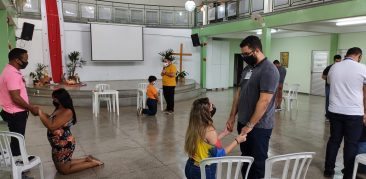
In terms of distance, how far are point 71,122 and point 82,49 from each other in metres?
9.63

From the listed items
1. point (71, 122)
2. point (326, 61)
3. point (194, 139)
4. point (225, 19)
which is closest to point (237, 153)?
point (194, 139)

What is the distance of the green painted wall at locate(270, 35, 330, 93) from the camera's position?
11538 mm

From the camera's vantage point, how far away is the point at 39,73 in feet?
35.8

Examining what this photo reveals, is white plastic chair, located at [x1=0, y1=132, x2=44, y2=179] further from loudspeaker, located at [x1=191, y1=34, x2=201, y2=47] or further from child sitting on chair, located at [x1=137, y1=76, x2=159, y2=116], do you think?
loudspeaker, located at [x1=191, y1=34, x2=201, y2=47]

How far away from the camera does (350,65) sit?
3.19m

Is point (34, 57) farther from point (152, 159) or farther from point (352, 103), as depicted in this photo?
point (352, 103)

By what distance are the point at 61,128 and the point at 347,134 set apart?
132 inches

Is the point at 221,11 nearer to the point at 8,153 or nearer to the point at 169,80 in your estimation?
the point at 169,80

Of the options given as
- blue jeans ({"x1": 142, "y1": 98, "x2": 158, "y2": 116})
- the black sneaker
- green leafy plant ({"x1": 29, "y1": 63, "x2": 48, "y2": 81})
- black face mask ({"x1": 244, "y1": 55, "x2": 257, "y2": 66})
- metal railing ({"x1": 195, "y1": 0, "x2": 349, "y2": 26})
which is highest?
metal railing ({"x1": 195, "y1": 0, "x2": 349, "y2": 26})

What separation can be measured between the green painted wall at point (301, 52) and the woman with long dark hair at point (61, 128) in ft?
35.3

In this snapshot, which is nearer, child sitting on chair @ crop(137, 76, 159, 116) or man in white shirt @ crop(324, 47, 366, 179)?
man in white shirt @ crop(324, 47, 366, 179)

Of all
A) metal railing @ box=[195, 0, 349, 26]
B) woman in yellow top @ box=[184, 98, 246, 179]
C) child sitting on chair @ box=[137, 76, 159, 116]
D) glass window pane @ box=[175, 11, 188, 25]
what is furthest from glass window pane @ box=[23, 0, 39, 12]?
woman in yellow top @ box=[184, 98, 246, 179]

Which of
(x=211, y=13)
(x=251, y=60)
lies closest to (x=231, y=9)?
(x=211, y=13)

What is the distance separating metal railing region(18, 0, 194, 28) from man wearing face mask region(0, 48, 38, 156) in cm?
886
